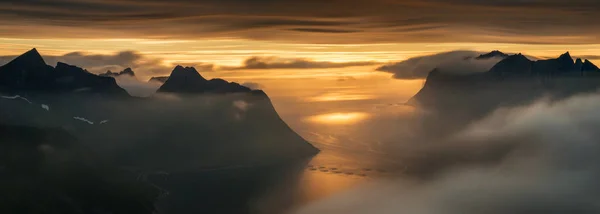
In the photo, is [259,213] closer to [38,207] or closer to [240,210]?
[240,210]

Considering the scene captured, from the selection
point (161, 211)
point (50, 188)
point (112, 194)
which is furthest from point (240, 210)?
point (50, 188)

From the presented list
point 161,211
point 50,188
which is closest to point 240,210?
point 161,211

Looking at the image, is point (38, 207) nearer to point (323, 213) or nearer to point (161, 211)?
point (161, 211)

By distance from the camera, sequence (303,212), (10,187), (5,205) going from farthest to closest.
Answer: (303,212)
(10,187)
(5,205)

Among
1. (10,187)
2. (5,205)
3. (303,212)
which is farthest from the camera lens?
(303,212)

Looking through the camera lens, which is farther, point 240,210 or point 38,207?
point 240,210

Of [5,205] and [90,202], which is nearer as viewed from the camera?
[5,205]

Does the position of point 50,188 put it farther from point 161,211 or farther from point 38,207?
point 161,211

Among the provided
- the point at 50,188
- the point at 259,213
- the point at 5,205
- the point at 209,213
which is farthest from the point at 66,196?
the point at 259,213
